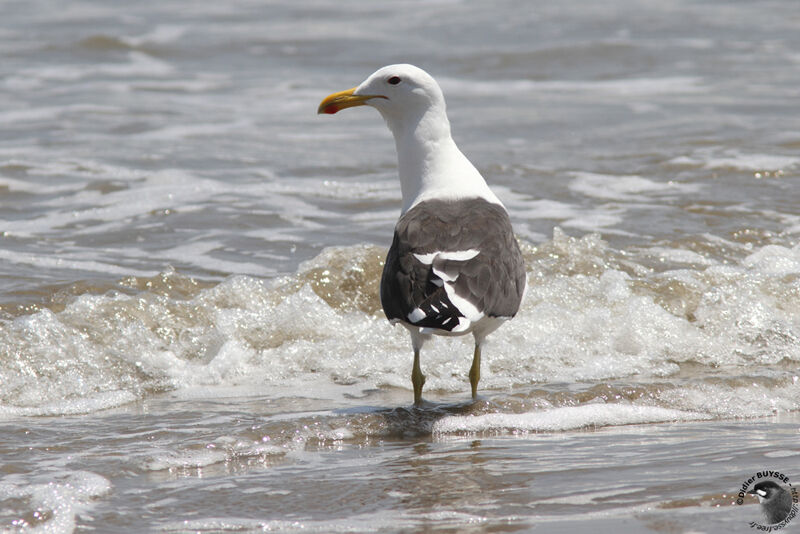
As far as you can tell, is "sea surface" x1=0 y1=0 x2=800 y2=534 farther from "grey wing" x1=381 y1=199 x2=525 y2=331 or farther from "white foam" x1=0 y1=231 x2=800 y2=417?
"grey wing" x1=381 y1=199 x2=525 y2=331

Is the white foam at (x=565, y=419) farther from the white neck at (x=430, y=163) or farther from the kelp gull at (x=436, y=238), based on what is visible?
the white neck at (x=430, y=163)

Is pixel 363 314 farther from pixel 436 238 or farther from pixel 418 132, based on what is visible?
pixel 436 238

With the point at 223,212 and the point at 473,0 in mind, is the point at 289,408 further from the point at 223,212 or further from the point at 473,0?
the point at 473,0

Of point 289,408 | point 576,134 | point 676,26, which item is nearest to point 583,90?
point 576,134

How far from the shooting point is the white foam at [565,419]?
4.87m

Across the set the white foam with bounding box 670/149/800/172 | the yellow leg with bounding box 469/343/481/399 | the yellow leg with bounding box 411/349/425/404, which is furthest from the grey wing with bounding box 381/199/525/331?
the white foam with bounding box 670/149/800/172

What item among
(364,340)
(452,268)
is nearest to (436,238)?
(452,268)

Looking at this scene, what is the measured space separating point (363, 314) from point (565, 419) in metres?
2.14

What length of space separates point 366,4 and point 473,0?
206cm

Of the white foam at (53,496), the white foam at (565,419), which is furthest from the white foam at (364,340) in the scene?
the white foam at (53,496)

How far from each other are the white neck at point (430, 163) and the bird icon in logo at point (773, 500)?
219cm

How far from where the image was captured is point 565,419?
4941 mm

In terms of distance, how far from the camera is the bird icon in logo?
11.5 ft

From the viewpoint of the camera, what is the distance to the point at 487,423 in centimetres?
490
